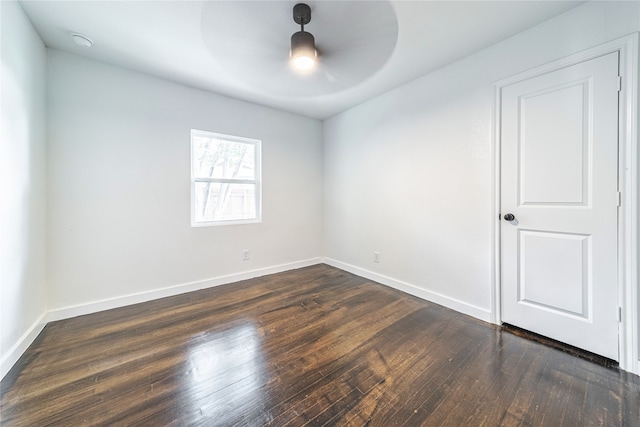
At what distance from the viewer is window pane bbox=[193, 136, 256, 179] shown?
10.1 feet

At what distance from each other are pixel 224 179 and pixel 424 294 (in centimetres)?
291

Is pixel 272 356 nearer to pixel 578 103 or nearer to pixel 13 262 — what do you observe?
pixel 13 262

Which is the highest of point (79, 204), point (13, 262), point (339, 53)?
point (339, 53)

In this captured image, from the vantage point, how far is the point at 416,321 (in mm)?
2246

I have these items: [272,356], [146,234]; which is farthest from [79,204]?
[272,356]

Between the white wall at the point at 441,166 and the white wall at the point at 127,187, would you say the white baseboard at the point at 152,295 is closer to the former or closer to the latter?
the white wall at the point at 127,187

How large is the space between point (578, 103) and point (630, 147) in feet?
1.47

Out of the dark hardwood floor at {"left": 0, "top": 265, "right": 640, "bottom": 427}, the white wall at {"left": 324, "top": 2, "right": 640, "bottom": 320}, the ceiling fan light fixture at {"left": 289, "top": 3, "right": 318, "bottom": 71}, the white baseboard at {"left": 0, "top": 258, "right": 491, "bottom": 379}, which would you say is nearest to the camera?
the dark hardwood floor at {"left": 0, "top": 265, "right": 640, "bottom": 427}

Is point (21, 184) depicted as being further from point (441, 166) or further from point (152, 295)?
point (441, 166)

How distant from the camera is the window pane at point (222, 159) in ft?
10.1

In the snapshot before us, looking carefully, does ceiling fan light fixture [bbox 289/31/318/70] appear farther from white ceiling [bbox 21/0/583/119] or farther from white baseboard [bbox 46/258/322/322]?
white baseboard [bbox 46/258/322/322]

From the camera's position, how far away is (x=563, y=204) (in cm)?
184

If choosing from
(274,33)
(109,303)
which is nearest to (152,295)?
(109,303)

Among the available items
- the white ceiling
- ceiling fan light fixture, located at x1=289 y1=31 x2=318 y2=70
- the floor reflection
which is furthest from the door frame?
the floor reflection
